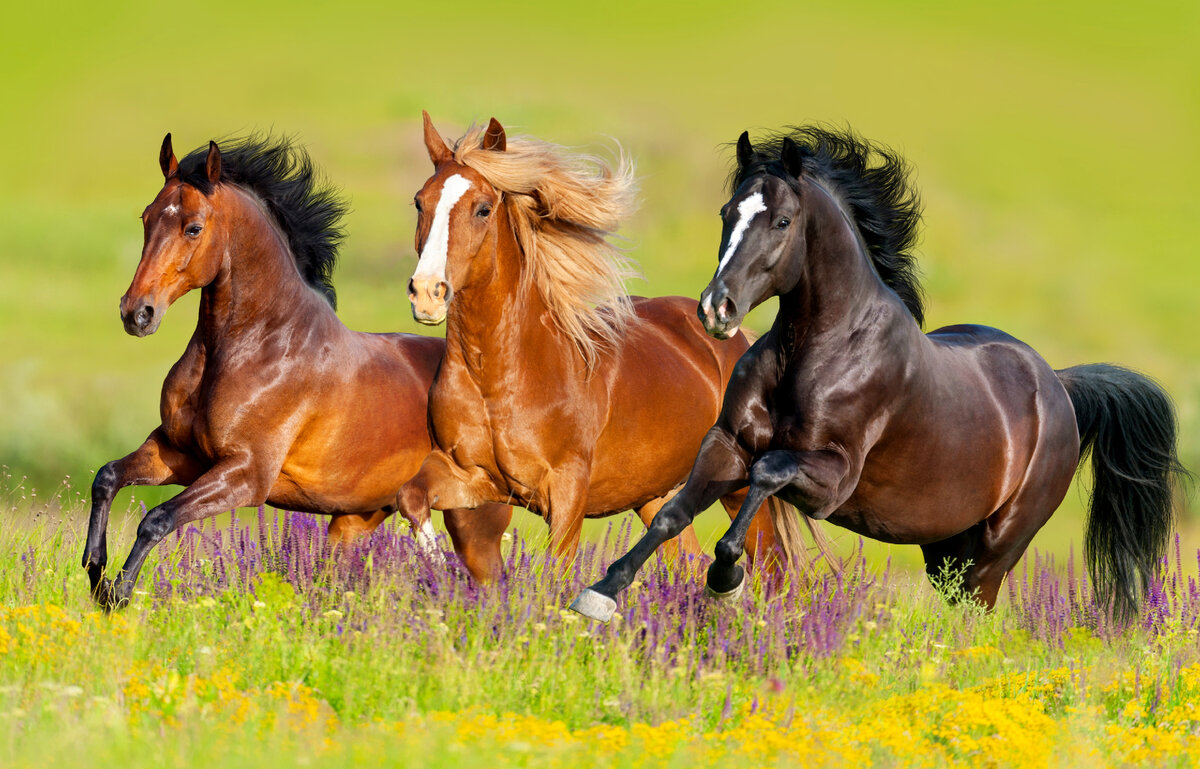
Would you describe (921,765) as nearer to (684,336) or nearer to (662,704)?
(662,704)

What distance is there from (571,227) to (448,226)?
3.42 feet

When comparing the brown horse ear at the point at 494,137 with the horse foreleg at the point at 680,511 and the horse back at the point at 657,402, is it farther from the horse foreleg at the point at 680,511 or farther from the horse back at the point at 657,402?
the horse foreleg at the point at 680,511

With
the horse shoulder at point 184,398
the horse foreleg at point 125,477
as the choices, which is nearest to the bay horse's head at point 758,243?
the horse shoulder at point 184,398

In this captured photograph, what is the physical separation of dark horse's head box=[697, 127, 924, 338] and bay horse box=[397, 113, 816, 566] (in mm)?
889

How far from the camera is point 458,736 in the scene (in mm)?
3986

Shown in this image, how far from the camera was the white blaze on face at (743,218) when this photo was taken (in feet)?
16.6

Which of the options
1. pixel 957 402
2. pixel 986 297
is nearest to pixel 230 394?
pixel 957 402

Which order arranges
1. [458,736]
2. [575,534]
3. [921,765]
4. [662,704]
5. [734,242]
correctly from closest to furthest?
[458,736], [921,765], [662,704], [734,242], [575,534]

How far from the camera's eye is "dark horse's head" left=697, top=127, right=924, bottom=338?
5.02 metres

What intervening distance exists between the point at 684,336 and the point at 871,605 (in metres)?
2.25

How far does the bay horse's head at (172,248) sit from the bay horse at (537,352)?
995 mm

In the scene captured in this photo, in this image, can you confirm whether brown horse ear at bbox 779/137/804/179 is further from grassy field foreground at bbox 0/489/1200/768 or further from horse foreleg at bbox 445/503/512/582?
horse foreleg at bbox 445/503/512/582

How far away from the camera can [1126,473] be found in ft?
24.7

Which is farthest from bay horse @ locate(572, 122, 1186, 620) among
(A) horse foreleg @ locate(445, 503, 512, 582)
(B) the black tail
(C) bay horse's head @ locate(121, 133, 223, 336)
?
(C) bay horse's head @ locate(121, 133, 223, 336)
